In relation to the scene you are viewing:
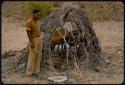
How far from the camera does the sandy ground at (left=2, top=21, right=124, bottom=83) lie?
8.65m

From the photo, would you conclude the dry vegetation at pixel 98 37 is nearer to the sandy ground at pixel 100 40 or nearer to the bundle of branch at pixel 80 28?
the sandy ground at pixel 100 40

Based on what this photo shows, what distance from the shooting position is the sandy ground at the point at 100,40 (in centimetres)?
865

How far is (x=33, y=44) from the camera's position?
28.1 ft

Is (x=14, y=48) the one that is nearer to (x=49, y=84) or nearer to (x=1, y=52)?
(x=1, y=52)

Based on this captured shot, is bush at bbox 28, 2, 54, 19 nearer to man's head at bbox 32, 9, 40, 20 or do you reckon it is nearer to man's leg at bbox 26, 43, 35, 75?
man's leg at bbox 26, 43, 35, 75

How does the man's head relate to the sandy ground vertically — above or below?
above

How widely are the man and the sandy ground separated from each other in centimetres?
27

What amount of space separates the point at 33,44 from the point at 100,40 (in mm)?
3386

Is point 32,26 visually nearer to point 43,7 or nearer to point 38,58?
point 38,58

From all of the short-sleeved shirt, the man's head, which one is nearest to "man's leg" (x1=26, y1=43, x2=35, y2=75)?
the short-sleeved shirt

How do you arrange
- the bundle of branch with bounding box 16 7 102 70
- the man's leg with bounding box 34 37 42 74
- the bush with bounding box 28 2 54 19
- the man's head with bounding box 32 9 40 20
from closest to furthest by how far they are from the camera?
the man's head with bounding box 32 9 40 20 → the man's leg with bounding box 34 37 42 74 → the bundle of branch with bounding box 16 7 102 70 → the bush with bounding box 28 2 54 19

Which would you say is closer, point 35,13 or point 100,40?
point 35,13

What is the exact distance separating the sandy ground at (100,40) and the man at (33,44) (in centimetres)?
27

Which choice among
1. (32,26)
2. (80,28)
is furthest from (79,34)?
(32,26)
